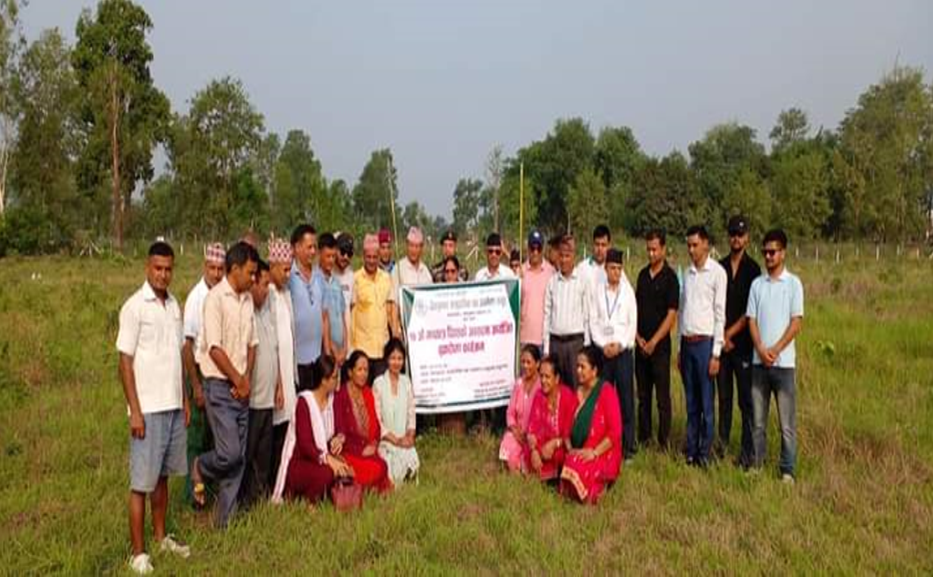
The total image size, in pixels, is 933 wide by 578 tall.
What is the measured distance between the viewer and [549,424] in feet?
19.5

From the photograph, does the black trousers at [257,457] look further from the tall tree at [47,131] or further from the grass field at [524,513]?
the tall tree at [47,131]

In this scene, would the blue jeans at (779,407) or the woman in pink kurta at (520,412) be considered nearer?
the blue jeans at (779,407)

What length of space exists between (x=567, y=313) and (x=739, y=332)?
140 cm

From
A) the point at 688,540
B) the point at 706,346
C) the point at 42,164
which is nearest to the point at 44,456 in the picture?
the point at 688,540

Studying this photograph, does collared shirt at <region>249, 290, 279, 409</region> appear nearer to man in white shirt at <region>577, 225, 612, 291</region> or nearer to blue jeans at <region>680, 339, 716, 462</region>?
man in white shirt at <region>577, 225, 612, 291</region>

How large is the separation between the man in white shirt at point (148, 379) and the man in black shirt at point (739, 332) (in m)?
4.04

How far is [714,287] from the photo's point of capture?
19.5ft

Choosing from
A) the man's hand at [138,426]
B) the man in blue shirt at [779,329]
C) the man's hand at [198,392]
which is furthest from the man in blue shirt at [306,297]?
the man in blue shirt at [779,329]

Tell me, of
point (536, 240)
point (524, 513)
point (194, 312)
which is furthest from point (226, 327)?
point (536, 240)

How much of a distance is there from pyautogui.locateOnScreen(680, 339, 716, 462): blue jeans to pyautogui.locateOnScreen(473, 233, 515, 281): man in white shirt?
184 cm

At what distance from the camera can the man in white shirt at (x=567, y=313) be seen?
257 inches

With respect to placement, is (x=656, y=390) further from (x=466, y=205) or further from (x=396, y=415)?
(x=466, y=205)

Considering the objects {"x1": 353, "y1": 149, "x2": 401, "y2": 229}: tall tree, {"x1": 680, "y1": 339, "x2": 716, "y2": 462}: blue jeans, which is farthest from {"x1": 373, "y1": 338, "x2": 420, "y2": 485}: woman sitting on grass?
{"x1": 353, "y1": 149, "x2": 401, "y2": 229}: tall tree

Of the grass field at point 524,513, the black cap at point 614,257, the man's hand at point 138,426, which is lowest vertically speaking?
the grass field at point 524,513
